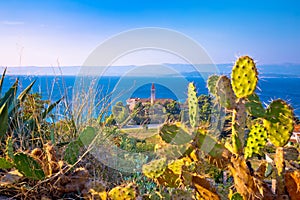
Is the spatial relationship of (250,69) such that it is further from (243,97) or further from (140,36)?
(140,36)

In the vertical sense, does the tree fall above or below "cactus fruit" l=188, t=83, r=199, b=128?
below

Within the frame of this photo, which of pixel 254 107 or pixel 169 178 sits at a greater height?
pixel 254 107

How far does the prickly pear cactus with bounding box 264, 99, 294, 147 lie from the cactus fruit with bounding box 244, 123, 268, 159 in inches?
1.0

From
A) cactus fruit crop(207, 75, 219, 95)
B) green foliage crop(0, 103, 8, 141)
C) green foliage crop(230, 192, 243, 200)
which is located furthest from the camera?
green foliage crop(0, 103, 8, 141)

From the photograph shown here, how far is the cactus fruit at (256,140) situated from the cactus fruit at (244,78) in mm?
163

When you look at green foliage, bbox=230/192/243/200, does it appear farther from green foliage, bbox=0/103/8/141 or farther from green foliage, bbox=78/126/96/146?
green foliage, bbox=0/103/8/141

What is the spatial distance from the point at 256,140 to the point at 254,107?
0.13 metres

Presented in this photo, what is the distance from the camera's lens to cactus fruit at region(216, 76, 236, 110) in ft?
4.57

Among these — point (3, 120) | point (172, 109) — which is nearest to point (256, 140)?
point (172, 109)

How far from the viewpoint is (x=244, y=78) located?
1382 millimetres

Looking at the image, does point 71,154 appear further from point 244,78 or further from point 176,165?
point 244,78

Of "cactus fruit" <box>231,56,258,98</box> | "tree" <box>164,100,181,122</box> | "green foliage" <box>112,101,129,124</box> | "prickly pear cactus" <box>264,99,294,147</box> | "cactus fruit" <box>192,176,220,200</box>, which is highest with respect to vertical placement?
"cactus fruit" <box>231,56,258,98</box>

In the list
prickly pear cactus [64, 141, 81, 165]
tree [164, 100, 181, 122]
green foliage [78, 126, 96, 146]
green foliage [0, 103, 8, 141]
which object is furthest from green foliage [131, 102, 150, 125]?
green foliage [0, 103, 8, 141]

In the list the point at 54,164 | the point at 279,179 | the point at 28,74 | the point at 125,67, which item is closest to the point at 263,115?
the point at 279,179
